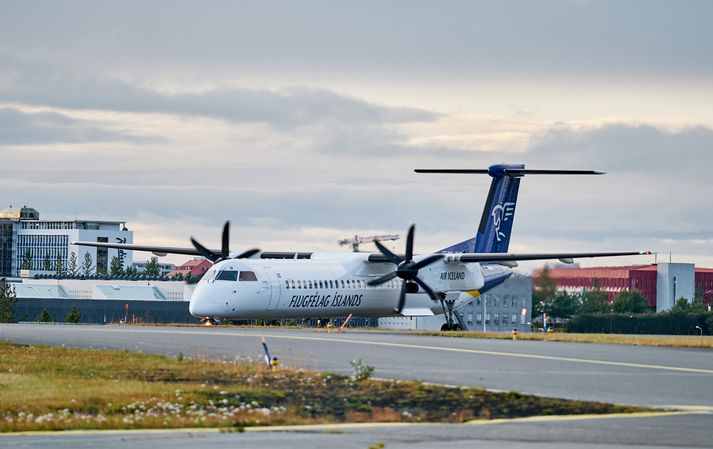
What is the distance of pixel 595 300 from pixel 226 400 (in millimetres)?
85616

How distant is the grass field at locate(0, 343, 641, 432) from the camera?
2208 centimetres

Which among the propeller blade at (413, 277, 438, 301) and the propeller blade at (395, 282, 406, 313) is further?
the propeller blade at (413, 277, 438, 301)

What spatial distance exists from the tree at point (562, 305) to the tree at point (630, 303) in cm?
455

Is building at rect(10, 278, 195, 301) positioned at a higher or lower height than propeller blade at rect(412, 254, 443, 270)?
lower

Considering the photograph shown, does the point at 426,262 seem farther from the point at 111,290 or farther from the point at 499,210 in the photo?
the point at 111,290

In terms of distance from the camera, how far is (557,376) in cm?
2934

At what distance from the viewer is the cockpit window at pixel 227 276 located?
188 feet

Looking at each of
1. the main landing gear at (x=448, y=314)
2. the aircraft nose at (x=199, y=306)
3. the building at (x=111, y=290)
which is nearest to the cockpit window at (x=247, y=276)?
the aircraft nose at (x=199, y=306)

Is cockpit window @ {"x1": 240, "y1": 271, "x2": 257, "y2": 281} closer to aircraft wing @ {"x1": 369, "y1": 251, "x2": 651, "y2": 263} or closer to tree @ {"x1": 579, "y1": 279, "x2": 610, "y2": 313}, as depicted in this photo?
aircraft wing @ {"x1": 369, "y1": 251, "x2": 651, "y2": 263}

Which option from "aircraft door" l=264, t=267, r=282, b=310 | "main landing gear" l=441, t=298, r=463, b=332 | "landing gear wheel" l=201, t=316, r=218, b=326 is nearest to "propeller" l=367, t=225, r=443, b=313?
"main landing gear" l=441, t=298, r=463, b=332

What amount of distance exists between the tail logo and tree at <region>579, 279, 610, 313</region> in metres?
29.5

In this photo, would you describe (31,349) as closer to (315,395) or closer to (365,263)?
(315,395)

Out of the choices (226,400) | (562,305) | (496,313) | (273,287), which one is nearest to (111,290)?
(496,313)

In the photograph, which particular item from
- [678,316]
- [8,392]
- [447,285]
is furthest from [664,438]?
[678,316]
